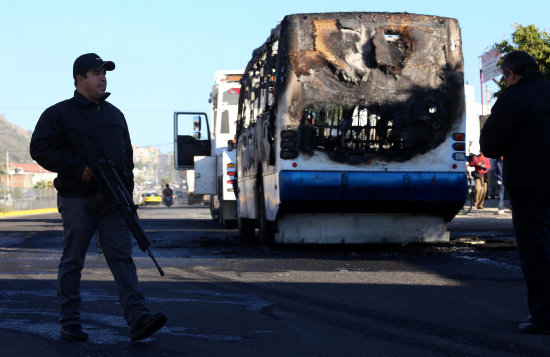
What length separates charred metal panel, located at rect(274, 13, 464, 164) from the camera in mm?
12773

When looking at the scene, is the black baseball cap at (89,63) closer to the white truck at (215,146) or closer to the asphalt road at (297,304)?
the asphalt road at (297,304)

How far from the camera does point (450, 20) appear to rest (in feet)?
42.9

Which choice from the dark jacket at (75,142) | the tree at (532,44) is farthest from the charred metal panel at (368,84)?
the tree at (532,44)

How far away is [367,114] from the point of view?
12.8 metres

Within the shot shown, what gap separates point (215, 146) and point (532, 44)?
18679mm

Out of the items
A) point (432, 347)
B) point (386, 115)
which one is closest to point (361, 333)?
point (432, 347)

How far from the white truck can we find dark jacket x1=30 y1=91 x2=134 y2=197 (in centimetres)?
1578

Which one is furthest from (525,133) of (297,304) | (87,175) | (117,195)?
(87,175)

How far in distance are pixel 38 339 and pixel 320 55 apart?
7470 mm

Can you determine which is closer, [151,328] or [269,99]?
[151,328]

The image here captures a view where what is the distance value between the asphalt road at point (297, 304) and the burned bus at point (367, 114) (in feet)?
2.92

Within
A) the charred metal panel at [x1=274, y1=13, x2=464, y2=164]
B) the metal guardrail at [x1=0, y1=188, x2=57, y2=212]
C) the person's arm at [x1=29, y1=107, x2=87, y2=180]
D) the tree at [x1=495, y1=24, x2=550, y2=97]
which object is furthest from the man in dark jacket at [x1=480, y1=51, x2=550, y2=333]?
the metal guardrail at [x1=0, y1=188, x2=57, y2=212]

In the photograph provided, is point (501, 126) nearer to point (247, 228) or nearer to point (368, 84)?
point (368, 84)

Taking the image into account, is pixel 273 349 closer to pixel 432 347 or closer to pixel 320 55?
pixel 432 347
